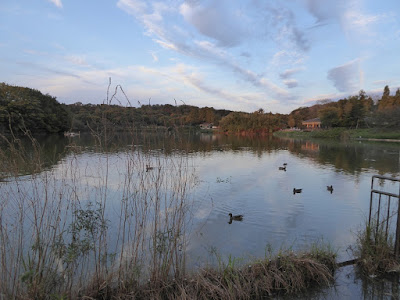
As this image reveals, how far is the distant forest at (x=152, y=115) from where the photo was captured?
157 inches

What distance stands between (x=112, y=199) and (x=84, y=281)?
5.65 meters

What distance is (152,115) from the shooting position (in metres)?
4.06

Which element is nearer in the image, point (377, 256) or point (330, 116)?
point (377, 256)

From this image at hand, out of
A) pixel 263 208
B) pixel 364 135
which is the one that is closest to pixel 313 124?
pixel 364 135

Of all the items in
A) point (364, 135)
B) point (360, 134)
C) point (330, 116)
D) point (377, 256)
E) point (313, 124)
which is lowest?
point (377, 256)

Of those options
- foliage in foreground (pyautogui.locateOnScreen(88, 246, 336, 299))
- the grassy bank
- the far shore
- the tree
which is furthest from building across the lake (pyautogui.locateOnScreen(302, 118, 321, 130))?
foliage in foreground (pyautogui.locateOnScreen(88, 246, 336, 299))

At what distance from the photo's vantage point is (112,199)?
365 inches

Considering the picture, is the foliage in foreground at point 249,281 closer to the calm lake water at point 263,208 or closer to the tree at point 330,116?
the calm lake water at point 263,208

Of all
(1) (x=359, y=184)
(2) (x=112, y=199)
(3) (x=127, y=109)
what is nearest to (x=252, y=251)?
(3) (x=127, y=109)

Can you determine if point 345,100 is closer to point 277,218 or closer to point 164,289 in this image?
point 277,218

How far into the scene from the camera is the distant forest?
157 inches

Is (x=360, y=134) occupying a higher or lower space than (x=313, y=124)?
lower

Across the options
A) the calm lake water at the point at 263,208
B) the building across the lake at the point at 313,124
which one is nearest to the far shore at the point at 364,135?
the building across the lake at the point at 313,124

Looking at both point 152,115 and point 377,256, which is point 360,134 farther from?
point 152,115
